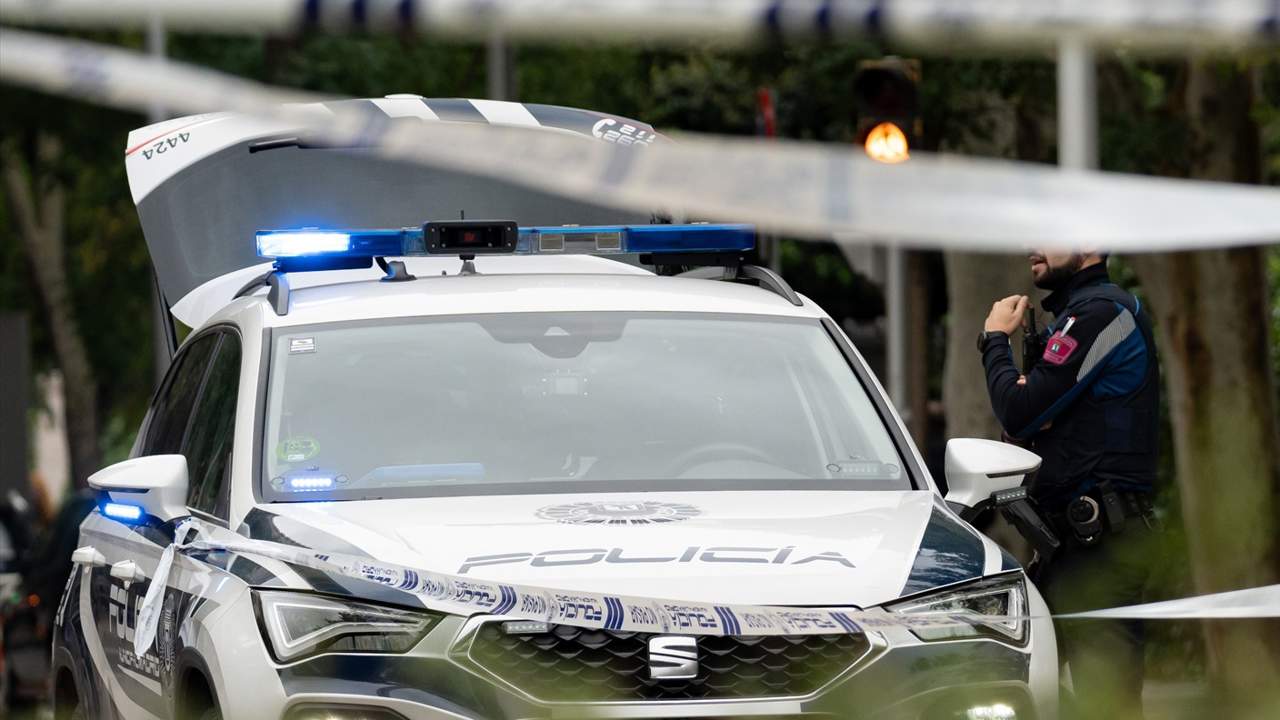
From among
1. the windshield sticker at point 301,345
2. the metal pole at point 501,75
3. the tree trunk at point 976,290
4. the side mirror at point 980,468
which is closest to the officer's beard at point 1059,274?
the side mirror at point 980,468

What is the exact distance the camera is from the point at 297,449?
5.45 metres

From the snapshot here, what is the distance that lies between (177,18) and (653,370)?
3549 mm

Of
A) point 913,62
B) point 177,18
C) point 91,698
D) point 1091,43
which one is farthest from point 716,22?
point 913,62

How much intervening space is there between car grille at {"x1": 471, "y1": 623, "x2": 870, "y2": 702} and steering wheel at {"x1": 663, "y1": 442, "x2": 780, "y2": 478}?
1.11m

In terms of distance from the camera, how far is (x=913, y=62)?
12578 millimetres

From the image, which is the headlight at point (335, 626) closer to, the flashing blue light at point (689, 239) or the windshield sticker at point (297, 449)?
the windshield sticker at point (297, 449)

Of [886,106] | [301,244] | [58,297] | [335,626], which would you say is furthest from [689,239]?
[58,297]

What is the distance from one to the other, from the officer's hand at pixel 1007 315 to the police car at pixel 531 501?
0.86 metres

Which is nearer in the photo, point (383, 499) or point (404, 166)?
point (383, 499)

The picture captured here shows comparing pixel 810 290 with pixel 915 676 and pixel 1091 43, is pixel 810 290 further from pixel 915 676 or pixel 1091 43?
pixel 1091 43

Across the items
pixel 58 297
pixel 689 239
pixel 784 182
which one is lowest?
pixel 58 297

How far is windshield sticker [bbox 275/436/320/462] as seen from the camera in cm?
541

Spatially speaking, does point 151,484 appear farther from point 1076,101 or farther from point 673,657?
point 1076,101

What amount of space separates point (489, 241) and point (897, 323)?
11.8 meters
